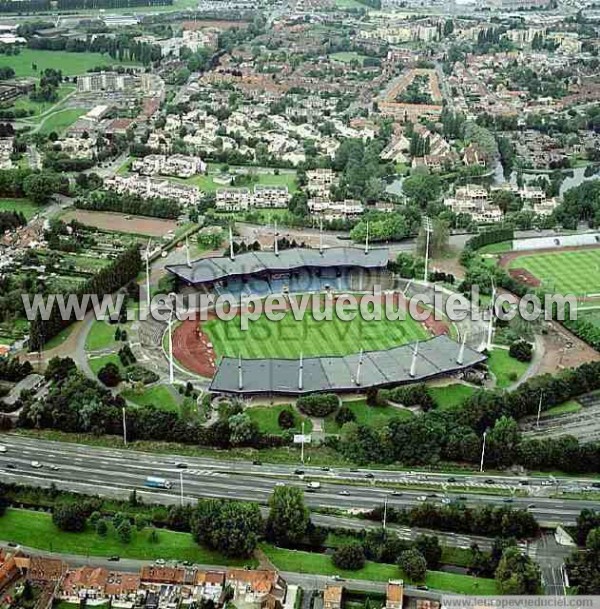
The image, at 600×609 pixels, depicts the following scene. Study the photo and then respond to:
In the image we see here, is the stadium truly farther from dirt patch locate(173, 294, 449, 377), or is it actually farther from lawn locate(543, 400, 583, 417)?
lawn locate(543, 400, 583, 417)

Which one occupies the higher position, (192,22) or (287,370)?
(192,22)

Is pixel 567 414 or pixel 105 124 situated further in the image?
pixel 105 124

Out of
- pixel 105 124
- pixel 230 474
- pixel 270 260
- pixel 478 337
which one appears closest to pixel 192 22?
pixel 105 124

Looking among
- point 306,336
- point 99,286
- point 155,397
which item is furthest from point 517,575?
point 99,286

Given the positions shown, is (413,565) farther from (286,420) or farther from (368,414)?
(368,414)

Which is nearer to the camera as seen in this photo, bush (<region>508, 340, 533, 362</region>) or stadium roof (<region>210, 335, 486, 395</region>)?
stadium roof (<region>210, 335, 486, 395</region>)

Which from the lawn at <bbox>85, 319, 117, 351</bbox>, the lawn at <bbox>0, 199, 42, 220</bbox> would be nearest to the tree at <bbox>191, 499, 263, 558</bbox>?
the lawn at <bbox>85, 319, 117, 351</bbox>

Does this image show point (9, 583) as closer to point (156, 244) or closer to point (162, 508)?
point (162, 508)

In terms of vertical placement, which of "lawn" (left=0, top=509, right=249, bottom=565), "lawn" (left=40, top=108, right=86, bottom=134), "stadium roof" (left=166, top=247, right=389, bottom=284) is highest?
"lawn" (left=40, top=108, right=86, bottom=134)
